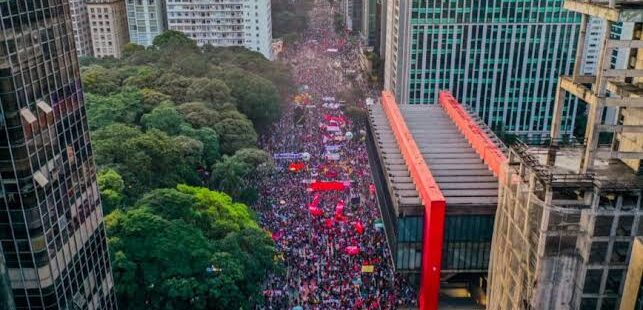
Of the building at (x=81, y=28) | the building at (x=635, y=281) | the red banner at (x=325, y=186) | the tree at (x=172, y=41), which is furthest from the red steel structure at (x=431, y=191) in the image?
the building at (x=81, y=28)

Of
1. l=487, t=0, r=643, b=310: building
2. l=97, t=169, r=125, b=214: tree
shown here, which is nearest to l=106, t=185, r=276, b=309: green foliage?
l=97, t=169, r=125, b=214: tree

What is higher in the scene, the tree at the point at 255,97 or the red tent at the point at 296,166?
the tree at the point at 255,97

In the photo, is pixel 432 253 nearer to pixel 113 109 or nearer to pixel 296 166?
pixel 296 166

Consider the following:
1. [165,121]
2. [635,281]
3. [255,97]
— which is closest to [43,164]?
[635,281]

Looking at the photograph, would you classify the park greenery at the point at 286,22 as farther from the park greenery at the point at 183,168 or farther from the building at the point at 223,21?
the park greenery at the point at 183,168

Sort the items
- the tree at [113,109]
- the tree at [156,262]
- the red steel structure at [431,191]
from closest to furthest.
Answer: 1. the tree at [156,262]
2. the red steel structure at [431,191]
3. the tree at [113,109]

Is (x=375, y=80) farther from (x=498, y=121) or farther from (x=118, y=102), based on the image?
(x=118, y=102)
